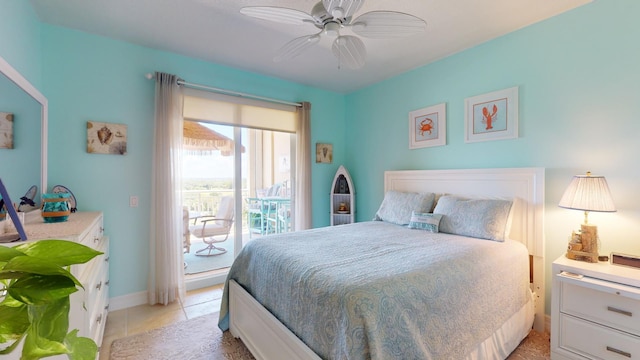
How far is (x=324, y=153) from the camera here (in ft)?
13.7

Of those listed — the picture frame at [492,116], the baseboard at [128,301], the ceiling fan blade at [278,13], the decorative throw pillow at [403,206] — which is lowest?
the baseboard at [128,301]

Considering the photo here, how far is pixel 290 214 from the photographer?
3990 millimetres

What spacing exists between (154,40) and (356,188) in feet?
10.1

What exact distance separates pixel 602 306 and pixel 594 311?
0.06 metres

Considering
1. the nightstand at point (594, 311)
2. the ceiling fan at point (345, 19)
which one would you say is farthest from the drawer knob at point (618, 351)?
the ceiling fan at point (345, 19)

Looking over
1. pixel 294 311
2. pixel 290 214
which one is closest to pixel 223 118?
pixel 290 214

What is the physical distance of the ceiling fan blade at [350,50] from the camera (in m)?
1.93

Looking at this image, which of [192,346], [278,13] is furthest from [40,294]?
[192,346]

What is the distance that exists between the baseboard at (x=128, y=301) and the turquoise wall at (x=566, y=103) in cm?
351

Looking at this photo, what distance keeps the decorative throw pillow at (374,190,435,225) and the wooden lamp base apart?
1160 mm

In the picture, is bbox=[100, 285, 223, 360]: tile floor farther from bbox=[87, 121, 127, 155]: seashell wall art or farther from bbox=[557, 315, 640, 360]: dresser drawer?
bbox=[557, 315, 640, 360]: dresser drawer

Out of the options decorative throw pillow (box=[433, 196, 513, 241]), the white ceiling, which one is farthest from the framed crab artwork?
decorative throw pillow (box=[433, 196, 513, 241])

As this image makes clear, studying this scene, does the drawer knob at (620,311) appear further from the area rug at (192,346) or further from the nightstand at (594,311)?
the area rug at (192,346)

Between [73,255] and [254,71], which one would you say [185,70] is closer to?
[254,71]
